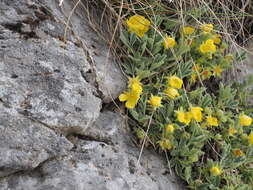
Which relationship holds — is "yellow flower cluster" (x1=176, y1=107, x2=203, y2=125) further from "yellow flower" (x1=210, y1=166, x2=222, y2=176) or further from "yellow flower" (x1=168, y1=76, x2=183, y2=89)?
"yellow flower" (x1=210, y1=166, x2=222, y2=176)

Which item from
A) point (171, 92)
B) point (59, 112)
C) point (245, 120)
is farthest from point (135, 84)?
point (245, 120)

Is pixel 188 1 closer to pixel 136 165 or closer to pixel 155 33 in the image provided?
pixel 155 33

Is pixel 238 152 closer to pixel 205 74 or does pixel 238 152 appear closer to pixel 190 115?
pixel 190 115

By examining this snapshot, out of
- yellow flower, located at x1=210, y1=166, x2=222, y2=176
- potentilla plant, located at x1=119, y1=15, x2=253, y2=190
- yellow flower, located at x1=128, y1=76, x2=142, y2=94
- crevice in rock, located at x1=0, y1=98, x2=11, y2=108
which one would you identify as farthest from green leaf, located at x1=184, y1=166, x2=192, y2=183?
crevice in rock, located at x1=0, y1=98, x2=11, y2=108

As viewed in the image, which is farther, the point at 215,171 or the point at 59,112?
the point at 215,171

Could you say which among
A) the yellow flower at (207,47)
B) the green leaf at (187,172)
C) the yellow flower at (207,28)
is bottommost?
the green leaf at (187,172)

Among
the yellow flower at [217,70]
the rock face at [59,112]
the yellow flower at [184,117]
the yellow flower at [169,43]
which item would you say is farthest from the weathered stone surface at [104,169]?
the yellow flower at [217,70]

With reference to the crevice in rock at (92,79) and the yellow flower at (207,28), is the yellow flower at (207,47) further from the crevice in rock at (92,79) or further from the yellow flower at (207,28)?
the crevice in rock at (92,79)
